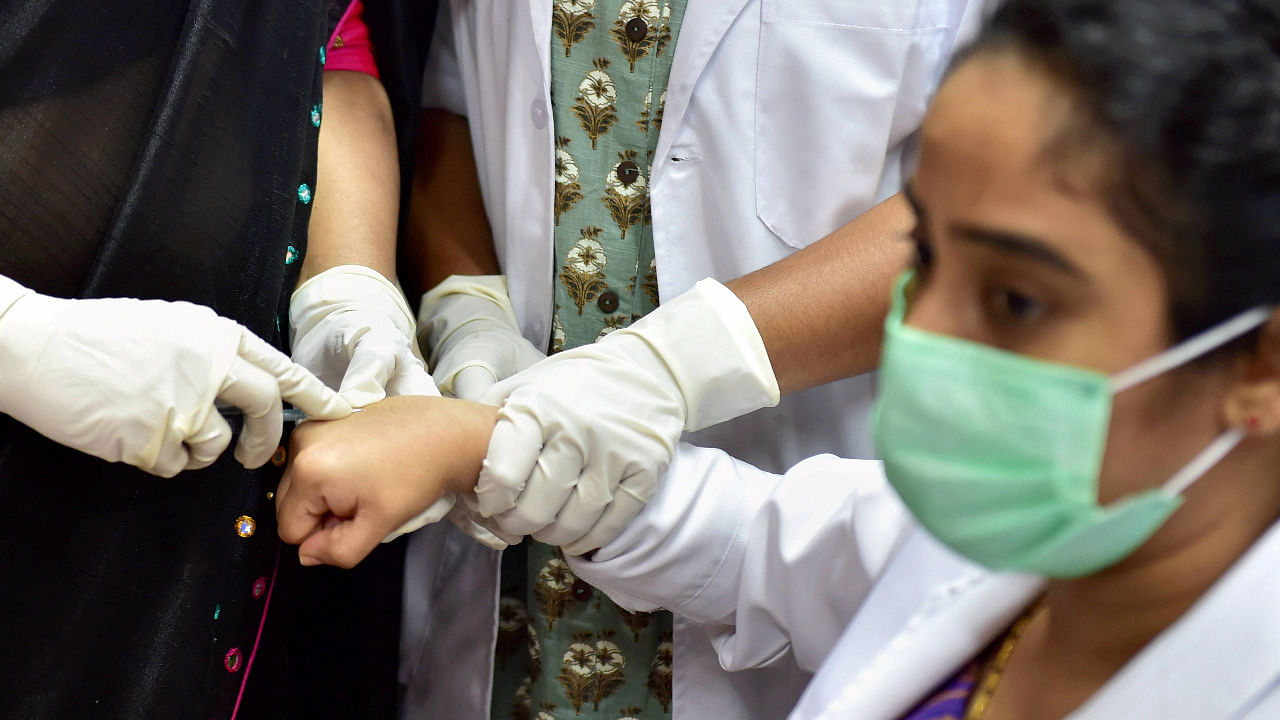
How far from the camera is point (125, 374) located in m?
0.87

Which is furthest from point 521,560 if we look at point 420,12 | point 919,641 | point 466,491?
point 420,12

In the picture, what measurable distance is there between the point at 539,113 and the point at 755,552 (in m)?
0.59

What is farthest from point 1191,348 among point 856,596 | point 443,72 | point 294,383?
point 443,72

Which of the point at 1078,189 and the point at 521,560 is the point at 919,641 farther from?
the point at 521,560

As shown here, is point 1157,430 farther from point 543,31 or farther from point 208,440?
point 543,31

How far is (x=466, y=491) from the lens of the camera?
1.07m

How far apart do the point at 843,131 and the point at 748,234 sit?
0.53 feet

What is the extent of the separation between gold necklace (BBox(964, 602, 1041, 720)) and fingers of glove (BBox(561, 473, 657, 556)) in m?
0.35

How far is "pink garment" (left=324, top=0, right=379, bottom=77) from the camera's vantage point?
1.36 meters

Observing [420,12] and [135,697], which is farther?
[420,12]

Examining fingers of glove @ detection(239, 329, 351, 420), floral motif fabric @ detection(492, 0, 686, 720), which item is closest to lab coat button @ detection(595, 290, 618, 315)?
floral motif fabric @ detection(492, 0, 686, 720)

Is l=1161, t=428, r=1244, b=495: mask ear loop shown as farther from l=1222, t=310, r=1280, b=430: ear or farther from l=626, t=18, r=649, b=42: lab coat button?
l=626, t=18, r=649, b=42: lab coat button

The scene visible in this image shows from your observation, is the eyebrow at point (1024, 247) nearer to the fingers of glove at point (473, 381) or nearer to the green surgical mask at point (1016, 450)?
the green surgical mask at point (1016, 450)

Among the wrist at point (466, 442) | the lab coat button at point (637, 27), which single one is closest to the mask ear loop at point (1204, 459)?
the wrist at point (466, 442)
